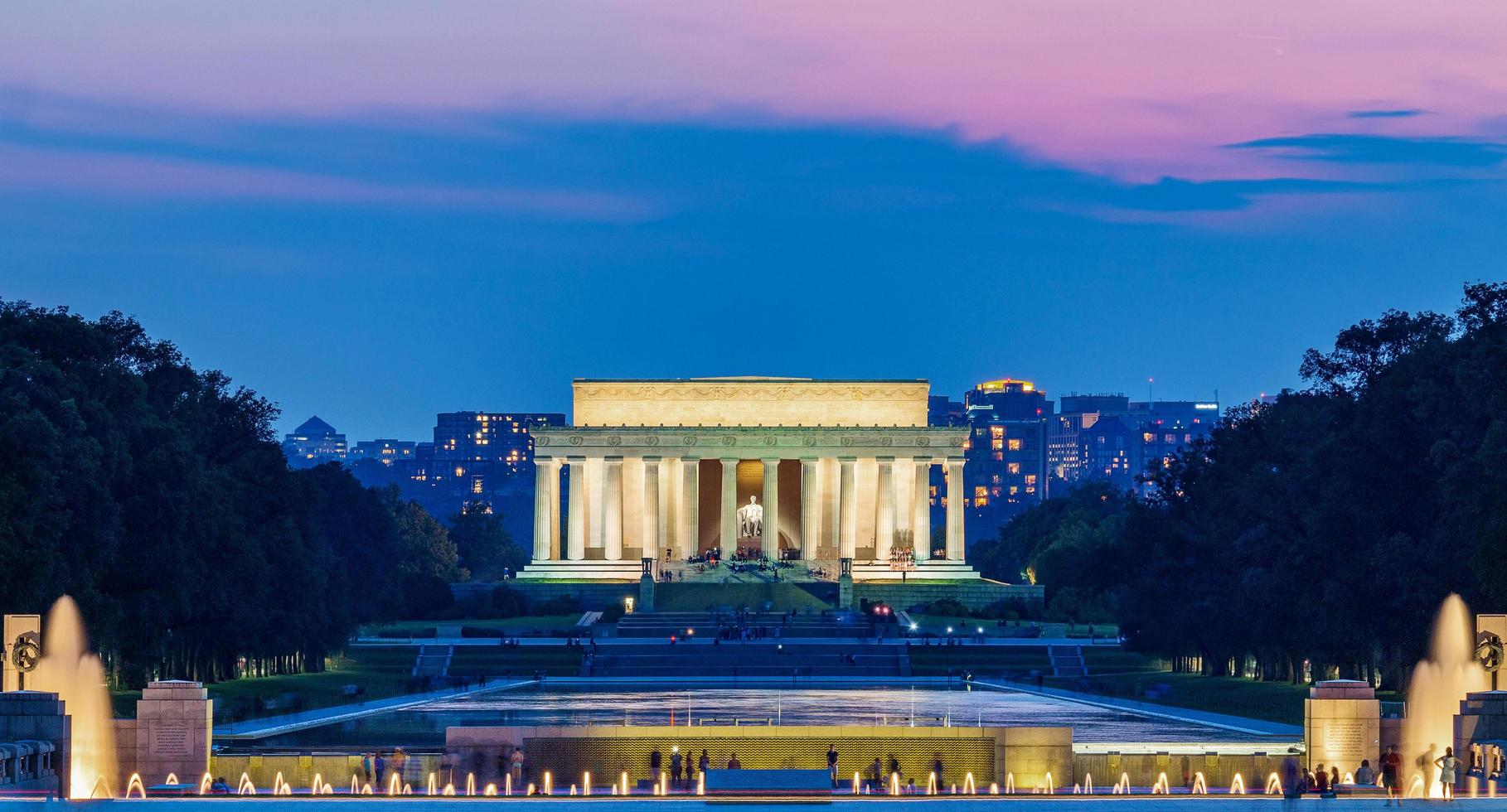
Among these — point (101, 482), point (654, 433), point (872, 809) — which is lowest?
point (872, 809)

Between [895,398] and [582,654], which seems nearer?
[582,654]

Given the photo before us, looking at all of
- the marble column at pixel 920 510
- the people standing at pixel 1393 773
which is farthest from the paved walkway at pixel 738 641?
the people standing at pixel 1393 773

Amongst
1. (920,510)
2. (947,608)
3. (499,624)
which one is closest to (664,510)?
(920,510)

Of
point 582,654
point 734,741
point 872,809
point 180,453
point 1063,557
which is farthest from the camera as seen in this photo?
point 1063,557

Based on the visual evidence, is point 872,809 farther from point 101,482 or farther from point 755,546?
point 755,546

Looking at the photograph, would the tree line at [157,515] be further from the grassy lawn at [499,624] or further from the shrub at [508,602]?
the shrub at [508,602]

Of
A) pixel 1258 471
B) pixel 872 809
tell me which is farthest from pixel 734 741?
pixel 1258 471
